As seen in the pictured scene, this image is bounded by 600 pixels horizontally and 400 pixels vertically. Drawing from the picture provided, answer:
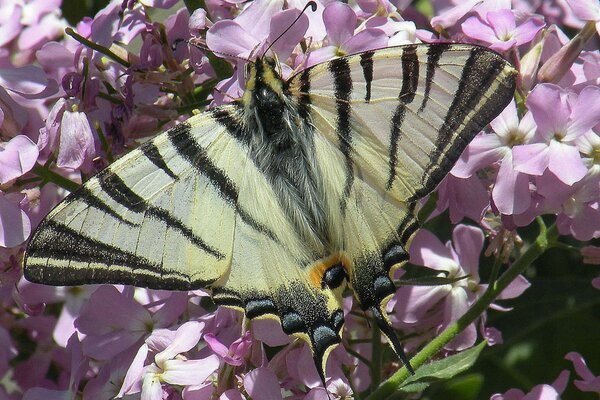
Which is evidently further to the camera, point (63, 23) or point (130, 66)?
point (63, 23)

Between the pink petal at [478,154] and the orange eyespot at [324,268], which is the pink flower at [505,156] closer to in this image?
the pink petal at [478,154]

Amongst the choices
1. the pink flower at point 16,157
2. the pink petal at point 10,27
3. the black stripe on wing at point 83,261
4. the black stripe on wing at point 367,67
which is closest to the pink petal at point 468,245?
the black stripe on wing at point 367,67

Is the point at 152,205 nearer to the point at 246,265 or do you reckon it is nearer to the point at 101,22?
the point at 246,265

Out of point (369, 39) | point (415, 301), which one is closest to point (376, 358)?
point (415, 301)

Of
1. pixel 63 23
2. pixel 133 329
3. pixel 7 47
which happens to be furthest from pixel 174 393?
pixel 63 23

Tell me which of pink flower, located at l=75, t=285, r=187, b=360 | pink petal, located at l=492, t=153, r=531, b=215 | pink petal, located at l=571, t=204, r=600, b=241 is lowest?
pink flower, located at l=75, t=285, r=187, b=360

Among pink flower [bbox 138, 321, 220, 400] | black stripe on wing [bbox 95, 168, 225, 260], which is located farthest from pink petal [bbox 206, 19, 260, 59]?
pink flower [bbox 138, 321, 220, 400]

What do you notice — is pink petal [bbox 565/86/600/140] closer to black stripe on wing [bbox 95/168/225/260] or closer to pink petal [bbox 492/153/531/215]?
pink petal [bbox 492/153/531/215]

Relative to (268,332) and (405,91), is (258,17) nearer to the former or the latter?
(405,91)
